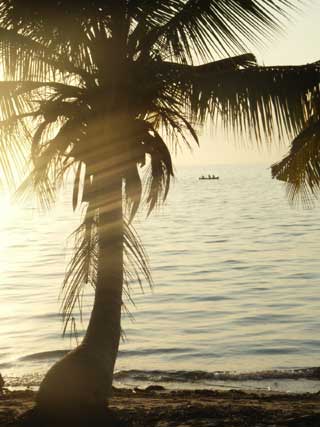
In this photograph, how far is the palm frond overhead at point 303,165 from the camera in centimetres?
878

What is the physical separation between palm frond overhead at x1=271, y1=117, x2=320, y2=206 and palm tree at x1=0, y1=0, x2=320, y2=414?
0.71ft

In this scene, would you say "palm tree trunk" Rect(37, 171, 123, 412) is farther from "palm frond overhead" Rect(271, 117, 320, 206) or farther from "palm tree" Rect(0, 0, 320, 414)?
"palm frond overhead" Rect(271, 117, 320, 206)

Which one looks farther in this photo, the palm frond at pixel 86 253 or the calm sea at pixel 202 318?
the calm sea at pixel 202 318

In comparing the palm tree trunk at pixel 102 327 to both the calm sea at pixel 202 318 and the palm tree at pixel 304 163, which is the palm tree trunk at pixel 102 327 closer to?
the calm sea at pixel 202 318

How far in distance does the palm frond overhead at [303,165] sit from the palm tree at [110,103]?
22 cm

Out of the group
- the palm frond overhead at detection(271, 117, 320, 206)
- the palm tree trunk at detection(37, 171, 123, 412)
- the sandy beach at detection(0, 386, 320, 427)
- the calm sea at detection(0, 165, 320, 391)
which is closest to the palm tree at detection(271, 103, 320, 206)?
the palm frond overhead at detection(271, 117, 320, 206)

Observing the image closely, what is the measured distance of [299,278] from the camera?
107 feet

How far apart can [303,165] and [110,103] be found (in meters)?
3.03

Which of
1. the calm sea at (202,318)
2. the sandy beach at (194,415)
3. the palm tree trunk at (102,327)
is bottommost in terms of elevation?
the calm sea at (202,318)

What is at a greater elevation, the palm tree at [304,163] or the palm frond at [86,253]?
the palm tree at [304,163]

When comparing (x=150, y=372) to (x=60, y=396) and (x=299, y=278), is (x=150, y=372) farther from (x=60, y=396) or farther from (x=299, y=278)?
(x=299, y=278)

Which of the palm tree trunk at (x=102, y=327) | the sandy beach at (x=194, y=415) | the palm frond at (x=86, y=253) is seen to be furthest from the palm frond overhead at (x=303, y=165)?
the sandy beach at (x=194, y=415)

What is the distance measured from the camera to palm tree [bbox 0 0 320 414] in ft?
27.8

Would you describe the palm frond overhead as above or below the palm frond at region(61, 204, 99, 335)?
above
